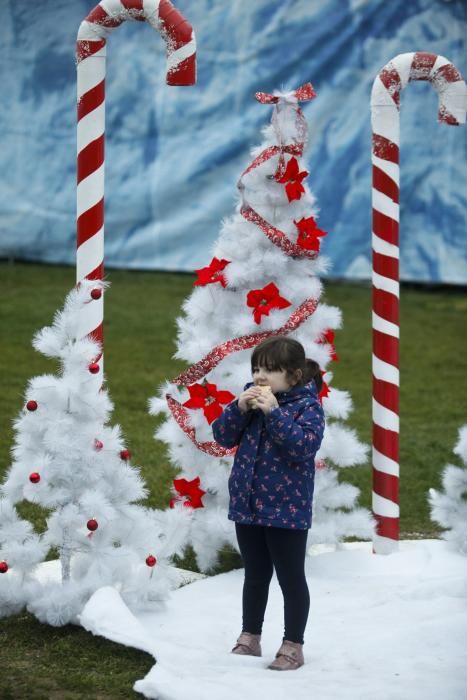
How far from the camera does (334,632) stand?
4914 millimetres

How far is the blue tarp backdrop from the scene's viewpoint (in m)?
13.5

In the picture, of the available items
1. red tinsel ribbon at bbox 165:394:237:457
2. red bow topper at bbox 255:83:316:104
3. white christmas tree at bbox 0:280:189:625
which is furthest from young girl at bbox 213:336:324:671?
red bow topper at bbox 255:83:316:104

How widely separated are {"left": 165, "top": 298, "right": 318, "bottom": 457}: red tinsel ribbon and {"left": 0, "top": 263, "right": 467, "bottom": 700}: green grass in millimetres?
599

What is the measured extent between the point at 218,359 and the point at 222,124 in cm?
861

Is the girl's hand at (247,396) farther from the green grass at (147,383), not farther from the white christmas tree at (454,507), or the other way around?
the white christmas tree at (454,507)

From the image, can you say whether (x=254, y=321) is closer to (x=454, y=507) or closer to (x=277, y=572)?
(x=454, y=507)

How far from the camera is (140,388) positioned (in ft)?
31.2

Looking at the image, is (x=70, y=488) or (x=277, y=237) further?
(x=277, y=237)

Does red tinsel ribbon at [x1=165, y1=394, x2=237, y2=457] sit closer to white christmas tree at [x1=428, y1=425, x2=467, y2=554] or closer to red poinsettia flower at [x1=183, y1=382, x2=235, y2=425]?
red poinsettia flower at [x1=183, y1=382, x2=235, y2=425]

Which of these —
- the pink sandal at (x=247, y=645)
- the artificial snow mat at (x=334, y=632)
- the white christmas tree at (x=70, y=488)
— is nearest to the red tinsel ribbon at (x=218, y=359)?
the artificial snow mat at (x=334, y=632)

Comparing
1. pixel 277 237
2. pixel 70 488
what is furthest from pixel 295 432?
pixel 277 237

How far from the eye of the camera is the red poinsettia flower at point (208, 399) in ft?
18.5

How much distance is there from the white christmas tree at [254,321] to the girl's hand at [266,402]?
4.02 feet

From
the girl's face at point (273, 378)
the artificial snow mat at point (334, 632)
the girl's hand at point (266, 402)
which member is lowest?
the artificial snow mat at point (334, 632)
